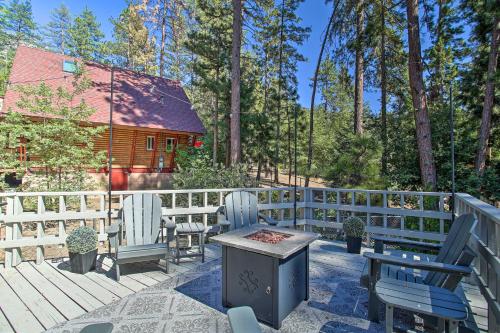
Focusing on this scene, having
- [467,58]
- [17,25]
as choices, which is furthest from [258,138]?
[17,25]

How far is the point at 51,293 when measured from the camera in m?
2.73

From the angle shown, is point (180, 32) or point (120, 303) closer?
point (120, 303)

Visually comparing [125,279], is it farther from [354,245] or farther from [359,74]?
[359,74]

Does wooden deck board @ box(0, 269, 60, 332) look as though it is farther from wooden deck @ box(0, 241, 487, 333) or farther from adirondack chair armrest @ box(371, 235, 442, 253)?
adirondack chair armrest @ box(371, 235, 442, 253)

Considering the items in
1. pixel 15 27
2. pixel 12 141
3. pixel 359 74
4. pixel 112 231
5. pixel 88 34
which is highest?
pixel 15 27

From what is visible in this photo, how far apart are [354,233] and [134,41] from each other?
19.9m

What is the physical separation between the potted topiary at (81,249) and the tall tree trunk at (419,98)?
681cm

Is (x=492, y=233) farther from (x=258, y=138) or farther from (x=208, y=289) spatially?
(x=258, y=138)

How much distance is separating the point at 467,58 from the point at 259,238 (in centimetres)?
1166

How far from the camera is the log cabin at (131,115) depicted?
10617mm

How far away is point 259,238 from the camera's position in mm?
2521

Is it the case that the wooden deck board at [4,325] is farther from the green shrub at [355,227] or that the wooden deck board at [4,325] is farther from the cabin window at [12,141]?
the cabin window at [12,141]

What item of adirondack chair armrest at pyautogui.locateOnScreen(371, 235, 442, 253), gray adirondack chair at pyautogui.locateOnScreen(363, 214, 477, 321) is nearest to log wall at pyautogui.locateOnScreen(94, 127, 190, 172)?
adirondack chair armrest at pyautogui.locateOnScreen(371, 235, 442, 253)

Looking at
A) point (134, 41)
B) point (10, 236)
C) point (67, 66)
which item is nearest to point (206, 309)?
point (10, 236)
